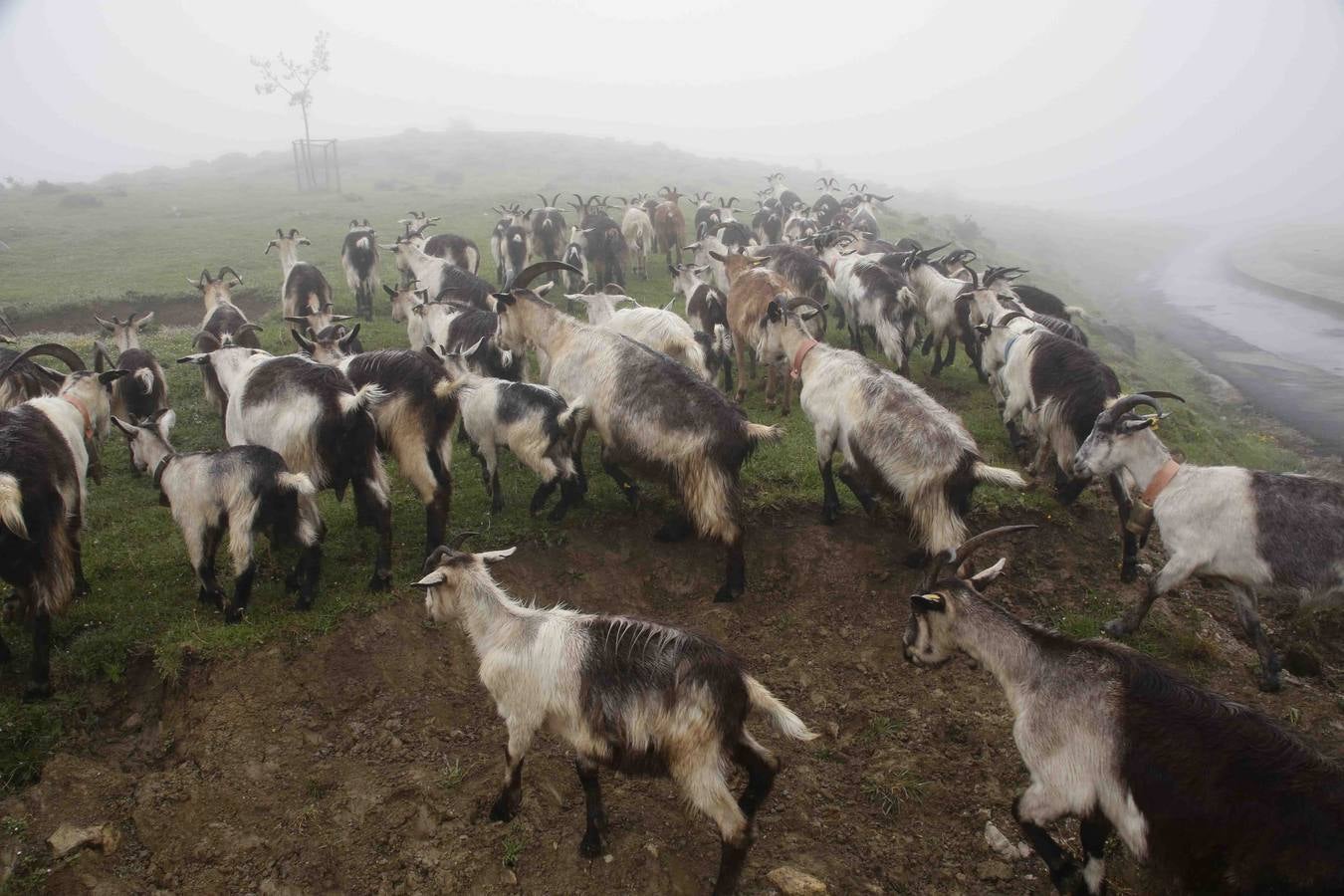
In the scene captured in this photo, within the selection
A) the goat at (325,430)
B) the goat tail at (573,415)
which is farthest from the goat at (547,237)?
the goat at (325,430)

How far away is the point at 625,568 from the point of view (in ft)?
21.9

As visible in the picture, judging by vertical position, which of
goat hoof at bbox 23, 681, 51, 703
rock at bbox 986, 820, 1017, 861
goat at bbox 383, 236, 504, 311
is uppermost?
goat at bbox 383, 236, 504, 311

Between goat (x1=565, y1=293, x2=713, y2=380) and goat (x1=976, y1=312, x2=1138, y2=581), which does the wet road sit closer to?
goat (x1=976, y1=312, x2=1138, y2=581)

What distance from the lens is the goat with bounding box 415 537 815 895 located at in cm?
364

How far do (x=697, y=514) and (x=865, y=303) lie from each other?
5821 mm

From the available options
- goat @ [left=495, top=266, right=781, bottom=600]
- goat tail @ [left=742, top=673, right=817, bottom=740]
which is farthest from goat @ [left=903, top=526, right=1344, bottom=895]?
goat @ [left=495, top=266, right=781, bottom=600]

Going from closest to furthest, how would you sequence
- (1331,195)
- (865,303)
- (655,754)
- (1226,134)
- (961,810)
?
(655,754), (961,810), (865,303), (1331,195), (1226,134)

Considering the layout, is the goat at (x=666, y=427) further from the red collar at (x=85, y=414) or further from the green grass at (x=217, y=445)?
the red collar at (x=85, y=414)

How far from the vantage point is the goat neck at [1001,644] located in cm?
392

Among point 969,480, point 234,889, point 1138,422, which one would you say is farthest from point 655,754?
point 1138,422

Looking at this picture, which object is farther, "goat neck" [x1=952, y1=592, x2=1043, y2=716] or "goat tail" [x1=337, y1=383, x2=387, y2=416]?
"goat tail" [x1=337, y1=383, x2=387, y2=416]

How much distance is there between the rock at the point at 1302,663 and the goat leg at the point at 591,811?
5.52 meters

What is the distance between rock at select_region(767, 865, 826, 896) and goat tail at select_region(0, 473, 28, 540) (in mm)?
5204

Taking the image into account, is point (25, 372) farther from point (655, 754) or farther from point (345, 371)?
point (655, 754)
